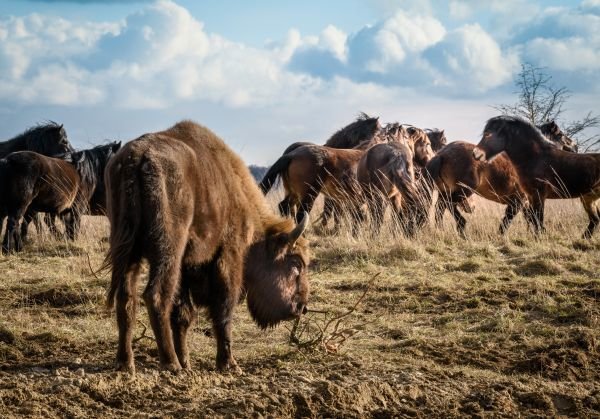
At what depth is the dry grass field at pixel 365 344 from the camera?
5195mm

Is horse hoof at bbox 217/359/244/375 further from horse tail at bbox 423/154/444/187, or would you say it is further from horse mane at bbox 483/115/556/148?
horse mane at bbox 483/115/556/148

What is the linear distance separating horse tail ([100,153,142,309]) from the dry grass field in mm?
689

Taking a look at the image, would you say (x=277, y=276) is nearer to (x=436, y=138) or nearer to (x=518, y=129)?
(x=518, y=129)

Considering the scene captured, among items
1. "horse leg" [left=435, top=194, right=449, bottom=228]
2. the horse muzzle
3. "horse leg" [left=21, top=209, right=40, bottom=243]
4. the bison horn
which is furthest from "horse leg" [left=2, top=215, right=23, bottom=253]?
the horse muzzle

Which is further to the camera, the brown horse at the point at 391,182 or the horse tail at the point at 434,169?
the horse tail at the point at 434,169

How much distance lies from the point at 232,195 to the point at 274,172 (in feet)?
29.0

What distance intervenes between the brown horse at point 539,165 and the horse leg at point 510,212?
0.63 ft

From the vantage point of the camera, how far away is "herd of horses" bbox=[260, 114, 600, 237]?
14664 mm

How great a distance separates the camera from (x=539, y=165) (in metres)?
14.9

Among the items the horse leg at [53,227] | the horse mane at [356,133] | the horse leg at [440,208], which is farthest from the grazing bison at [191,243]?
the horse mane at [356,133]

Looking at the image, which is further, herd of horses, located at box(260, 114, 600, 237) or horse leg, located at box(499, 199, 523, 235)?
herd of horses, located at box(260, 114, 600, 237)

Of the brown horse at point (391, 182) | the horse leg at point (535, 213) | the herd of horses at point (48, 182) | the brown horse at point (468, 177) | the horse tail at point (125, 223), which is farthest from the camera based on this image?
the brown horse at point (468, 177)

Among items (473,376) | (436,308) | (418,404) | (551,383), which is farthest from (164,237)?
(436,308)

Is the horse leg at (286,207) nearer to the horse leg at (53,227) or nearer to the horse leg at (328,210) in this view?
the horse leg at (328,210)
